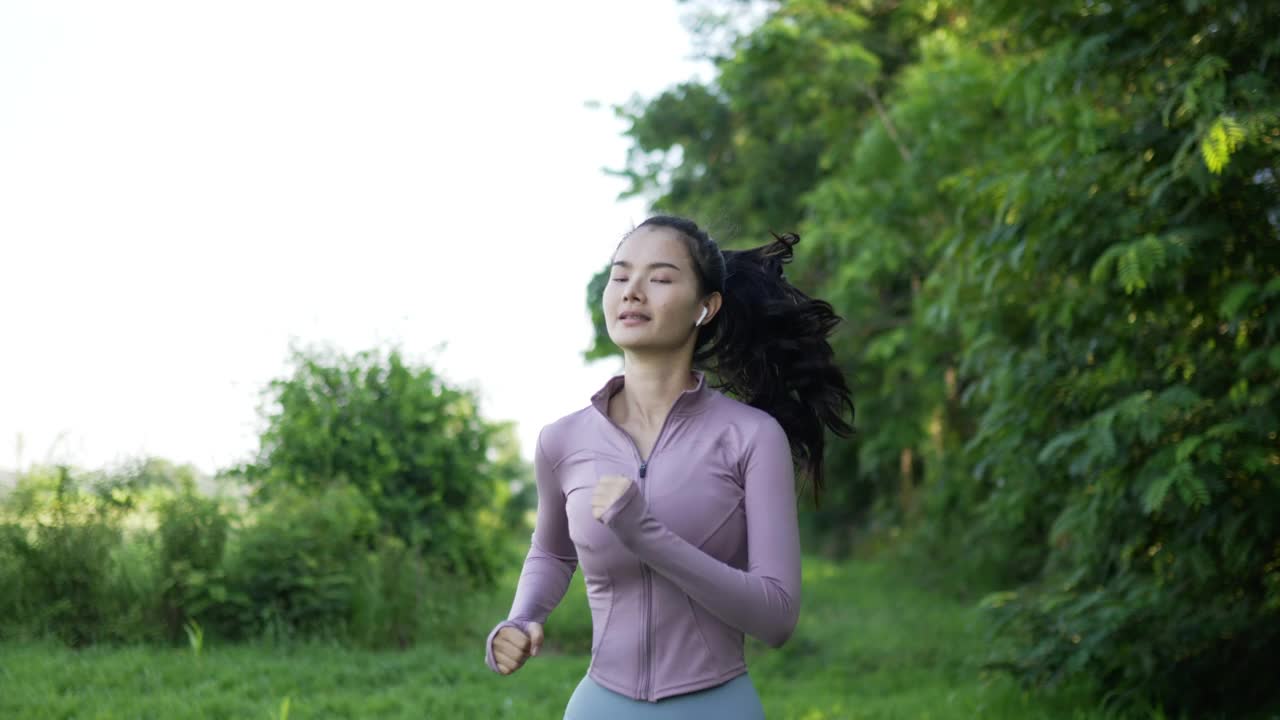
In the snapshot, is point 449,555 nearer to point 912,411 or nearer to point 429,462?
point 429,462

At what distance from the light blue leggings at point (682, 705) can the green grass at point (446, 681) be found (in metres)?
3.57

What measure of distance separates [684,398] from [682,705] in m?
0.69

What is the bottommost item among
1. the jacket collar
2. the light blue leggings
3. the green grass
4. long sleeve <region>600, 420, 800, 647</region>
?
the green grass

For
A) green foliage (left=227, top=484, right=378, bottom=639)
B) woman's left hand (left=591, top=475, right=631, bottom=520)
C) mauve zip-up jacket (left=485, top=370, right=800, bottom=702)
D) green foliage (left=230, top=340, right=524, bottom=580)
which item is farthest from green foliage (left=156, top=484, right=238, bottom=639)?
woman's left hand (left=591, top=475, right=631, bottom=520)

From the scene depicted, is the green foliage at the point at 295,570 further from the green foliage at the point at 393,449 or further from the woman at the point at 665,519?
the woman at the point at 665,519

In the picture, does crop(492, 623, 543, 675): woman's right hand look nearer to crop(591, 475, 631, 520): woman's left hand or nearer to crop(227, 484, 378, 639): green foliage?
crop(591, 475, 631, 520): woman's left hand

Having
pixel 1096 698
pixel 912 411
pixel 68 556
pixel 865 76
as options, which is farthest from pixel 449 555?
pixel 865 76

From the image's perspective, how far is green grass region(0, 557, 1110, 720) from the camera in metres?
5.86

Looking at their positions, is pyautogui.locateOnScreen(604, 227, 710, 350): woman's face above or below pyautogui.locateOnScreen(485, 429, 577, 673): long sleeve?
above

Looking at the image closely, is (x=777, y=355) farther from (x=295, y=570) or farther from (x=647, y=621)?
(x=295, y=570)

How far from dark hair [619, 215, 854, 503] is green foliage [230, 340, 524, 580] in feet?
22.4

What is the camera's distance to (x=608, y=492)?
2.14 metres

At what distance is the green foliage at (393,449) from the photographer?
9625 mm

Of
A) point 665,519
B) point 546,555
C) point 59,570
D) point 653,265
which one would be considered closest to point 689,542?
point 665,519
